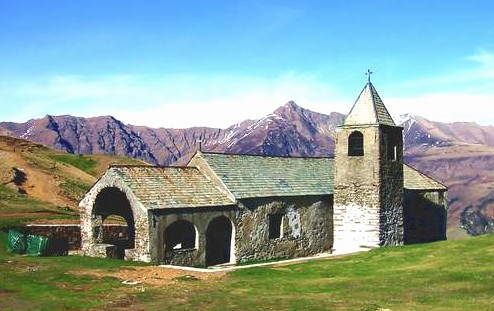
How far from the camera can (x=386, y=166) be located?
37.7m

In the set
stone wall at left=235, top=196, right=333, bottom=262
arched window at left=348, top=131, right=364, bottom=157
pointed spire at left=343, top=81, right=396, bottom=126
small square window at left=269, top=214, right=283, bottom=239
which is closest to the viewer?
stone wall at left=235, top=196, right=333, bottom=262

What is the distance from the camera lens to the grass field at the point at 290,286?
19.6 m

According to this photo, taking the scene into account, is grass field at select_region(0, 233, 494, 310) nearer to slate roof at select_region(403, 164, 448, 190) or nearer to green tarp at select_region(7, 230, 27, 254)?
green tarp at select_region(7, 230, 27, 254)

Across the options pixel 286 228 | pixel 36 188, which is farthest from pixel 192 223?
pixel 36 188

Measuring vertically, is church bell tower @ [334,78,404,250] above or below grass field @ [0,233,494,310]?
above

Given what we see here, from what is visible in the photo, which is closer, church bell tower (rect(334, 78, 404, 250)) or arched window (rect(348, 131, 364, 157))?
church bell tower (rect(334, 78, 404, 250))

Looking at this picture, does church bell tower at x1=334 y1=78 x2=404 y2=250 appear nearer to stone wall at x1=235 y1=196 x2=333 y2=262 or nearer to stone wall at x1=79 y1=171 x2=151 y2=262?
stone wall at x1=235 y1=196 x2=333 y2=262

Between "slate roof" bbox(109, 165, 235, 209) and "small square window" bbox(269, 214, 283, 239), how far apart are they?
3723 mm

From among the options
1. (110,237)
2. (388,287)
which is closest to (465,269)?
(388,287)

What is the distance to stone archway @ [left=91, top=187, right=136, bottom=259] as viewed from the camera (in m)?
34.1

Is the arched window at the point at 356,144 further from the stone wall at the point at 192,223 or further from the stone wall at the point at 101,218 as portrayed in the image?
the stone wall at the point at 101,218

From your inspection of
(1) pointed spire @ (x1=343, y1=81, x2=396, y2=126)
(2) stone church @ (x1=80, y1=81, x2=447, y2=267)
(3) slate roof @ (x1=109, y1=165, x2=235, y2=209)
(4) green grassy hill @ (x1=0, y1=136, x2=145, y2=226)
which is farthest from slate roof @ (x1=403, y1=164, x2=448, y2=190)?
(4) green grassy hill @ (x1=0, y1=136, x2=145, y2=226)

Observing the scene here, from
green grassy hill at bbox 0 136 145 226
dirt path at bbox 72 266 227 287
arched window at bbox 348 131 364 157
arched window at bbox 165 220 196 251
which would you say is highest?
arched window at bbox 348 131 364 157

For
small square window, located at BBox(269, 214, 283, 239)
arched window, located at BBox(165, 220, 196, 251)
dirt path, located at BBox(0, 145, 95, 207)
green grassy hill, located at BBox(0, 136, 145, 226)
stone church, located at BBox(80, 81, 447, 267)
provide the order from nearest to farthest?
1. stone church, located at BBox(80, 81, 447, 267)
2. small square window, located at BBox(269, 214, 283, 239)
3. arched window, located at BBox(165, 220, 196, 251)
4. green grassy hill, located at BBox(0, 136, 145, 226)
5. dirt path, located at BBox(0, 145, 95, 207)
